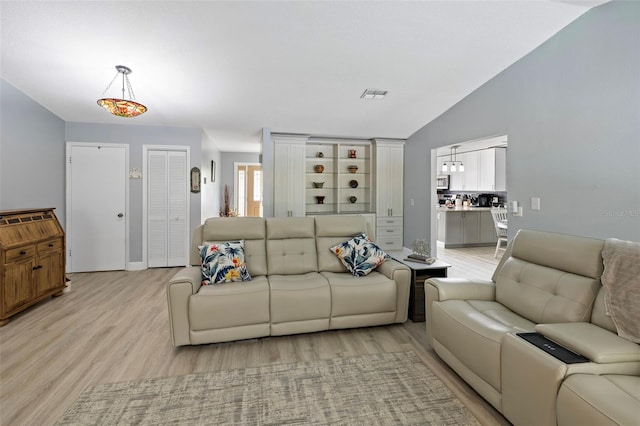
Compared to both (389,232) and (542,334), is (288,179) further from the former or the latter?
(542,334)

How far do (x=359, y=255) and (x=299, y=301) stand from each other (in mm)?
814

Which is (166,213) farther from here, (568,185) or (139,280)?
(568,185)

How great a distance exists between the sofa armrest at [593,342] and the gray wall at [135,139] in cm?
492

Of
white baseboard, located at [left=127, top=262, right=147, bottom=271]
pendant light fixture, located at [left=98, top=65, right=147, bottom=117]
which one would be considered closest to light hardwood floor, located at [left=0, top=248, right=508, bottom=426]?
white baseboard, located at [left=127, top=262, right=147, bottom=271]

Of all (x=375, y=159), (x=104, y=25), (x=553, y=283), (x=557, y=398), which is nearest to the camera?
(x=557, y=398)

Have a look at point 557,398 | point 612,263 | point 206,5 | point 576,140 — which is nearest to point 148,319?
point 206,5

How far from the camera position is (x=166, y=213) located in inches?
203

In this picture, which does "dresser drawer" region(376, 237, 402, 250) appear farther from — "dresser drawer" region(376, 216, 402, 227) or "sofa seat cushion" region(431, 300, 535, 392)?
"sofa seat cushion" region(431, 300, 535, 392)

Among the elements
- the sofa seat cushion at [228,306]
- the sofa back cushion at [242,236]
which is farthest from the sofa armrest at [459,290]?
the sofa back cushion at [242,236]

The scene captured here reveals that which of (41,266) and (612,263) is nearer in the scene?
(612,263)

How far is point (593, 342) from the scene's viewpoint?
5.09 ft

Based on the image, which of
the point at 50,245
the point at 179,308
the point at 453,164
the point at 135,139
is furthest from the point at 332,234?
the point at 453,164

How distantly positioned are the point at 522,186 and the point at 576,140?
2.42 ft

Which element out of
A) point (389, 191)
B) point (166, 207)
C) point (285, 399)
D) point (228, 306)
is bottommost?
point (285, 399)
